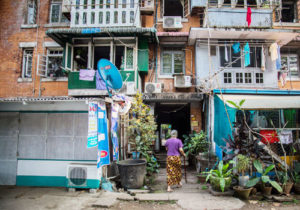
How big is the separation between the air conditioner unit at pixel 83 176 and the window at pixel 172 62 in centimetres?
706

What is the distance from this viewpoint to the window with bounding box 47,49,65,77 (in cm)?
1157

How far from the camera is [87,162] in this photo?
20.6ft

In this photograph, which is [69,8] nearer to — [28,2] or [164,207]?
[28,2]

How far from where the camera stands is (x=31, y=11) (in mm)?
12250

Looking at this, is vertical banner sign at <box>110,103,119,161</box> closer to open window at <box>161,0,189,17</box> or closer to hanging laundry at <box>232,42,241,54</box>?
hanging laundry at <box>232,42,241,54</box>

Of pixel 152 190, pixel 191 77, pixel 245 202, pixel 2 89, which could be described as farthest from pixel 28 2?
pixel 245 202

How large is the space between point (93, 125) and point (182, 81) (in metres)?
6.24

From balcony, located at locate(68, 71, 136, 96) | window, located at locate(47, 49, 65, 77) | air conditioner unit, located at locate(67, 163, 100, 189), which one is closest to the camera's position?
air conditioner unit, located at locate(67, 163, 100, 189)

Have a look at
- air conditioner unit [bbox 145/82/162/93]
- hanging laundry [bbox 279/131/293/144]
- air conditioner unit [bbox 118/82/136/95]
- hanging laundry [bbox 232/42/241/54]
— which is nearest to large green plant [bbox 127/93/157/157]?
air conditioner unit [bbox 118/82/136/95]

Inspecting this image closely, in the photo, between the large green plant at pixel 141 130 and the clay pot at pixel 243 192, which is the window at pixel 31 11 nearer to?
the large green plant at pixel 141 130

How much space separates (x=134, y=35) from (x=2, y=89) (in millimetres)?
8604

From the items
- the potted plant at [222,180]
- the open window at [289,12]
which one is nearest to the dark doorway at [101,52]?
the potted plant at [222,180]

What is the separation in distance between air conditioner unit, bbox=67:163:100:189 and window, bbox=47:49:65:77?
728 cm

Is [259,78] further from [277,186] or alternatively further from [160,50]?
[277,186]
